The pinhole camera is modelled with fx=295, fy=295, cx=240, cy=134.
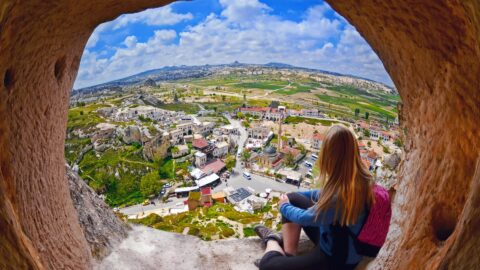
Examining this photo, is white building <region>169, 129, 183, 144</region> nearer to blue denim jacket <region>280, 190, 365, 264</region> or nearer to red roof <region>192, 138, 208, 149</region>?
red roof <region>192, 138, 208, 149</region>

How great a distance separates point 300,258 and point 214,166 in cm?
4744

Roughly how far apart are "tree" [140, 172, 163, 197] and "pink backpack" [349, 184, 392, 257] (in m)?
37.3

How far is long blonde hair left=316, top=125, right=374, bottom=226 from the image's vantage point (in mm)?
2832

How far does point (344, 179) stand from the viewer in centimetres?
287

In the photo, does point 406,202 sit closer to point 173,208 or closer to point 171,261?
point 171,261

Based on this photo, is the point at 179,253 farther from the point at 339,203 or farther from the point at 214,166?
the point at 214,166

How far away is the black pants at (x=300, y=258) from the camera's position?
331cm

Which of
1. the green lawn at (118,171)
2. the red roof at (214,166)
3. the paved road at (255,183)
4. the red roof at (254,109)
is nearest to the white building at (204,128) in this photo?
the red roof at (214,166)

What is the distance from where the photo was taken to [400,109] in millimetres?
3516

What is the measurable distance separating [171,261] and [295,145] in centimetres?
5600

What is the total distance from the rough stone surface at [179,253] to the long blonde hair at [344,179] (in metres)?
1.61

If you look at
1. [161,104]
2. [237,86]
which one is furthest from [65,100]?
[237,86]

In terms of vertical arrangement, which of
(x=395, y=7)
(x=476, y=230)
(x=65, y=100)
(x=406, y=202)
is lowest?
(x=406, y=202)

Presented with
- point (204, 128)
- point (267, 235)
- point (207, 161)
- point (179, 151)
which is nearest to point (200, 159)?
point (207, 161)
